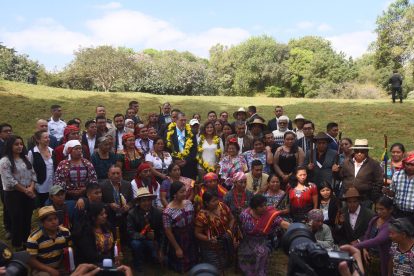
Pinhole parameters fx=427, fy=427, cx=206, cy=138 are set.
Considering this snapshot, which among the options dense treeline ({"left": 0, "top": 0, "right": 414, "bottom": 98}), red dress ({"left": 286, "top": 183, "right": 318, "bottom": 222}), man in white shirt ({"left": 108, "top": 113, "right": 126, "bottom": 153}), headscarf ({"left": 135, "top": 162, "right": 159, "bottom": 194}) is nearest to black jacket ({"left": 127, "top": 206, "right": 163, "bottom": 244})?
headscarf ({"left": 135, "top": 162, "right": 159, "bottom": 194})

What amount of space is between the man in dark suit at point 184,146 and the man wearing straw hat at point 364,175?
8.79ft

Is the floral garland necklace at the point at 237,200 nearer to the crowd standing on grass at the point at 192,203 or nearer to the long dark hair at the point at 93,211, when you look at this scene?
the crowd standing on grass at the point at 192,203

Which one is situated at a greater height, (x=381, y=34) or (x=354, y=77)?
(x=381, y=34)

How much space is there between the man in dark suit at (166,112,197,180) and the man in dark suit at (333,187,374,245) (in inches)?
112

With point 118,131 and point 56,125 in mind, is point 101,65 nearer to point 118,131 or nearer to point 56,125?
point 56,125

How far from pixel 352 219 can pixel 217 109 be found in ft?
42.2

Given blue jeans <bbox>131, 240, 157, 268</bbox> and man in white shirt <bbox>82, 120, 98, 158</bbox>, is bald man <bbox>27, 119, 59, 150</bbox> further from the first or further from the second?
blue jeans <bbox>131, 240, 157, 268</bbox>

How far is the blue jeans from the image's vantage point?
5.95m

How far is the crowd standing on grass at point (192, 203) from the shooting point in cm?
524

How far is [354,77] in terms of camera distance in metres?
37.0

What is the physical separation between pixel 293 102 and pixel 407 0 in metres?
13.7

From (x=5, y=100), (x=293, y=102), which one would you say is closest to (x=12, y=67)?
(x=5, y=100)

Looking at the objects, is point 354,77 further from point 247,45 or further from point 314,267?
point 314,267

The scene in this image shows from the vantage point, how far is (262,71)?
41.8 meters
